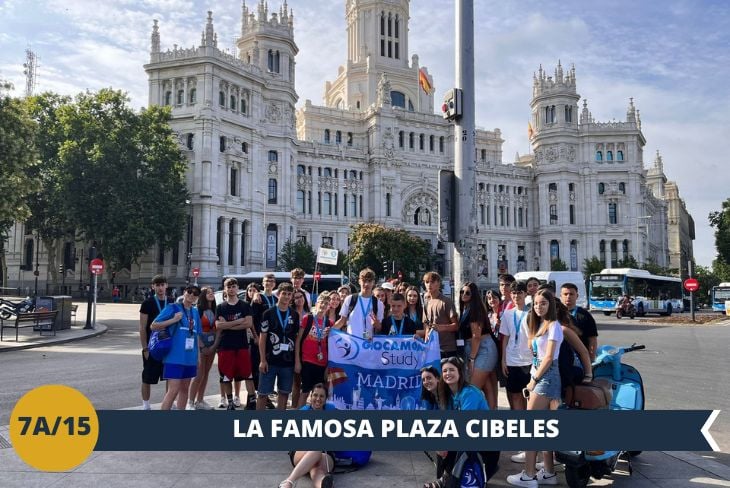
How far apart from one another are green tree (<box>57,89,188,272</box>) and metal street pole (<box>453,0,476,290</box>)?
39551mm

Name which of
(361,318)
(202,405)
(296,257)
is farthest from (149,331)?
(296,257)

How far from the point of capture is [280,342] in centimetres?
773

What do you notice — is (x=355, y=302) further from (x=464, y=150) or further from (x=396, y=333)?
(x=464, y=150)

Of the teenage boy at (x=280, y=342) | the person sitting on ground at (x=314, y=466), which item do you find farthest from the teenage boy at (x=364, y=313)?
the person sitting on ground at (x=314, y=466)

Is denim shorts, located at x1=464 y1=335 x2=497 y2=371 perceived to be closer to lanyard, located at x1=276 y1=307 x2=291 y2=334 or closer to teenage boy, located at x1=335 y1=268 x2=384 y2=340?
teenage boy, located at x1=335 y1=268 x2=384 y2=340

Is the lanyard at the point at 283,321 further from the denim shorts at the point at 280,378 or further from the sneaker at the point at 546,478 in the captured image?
the sneaker at the point at 546,478

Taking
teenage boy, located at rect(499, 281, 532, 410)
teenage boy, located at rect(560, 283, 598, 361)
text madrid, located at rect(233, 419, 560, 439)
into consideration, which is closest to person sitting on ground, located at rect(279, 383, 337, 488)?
text madrid, located at rect(233, 419, 560, 439)

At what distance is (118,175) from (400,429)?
4509 cm

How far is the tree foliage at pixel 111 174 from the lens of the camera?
4378 cm

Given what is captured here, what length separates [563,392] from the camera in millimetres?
5703

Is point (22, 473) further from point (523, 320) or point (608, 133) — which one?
point (608, 133)

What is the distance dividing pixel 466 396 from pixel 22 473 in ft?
15.7

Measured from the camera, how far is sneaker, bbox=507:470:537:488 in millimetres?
5520

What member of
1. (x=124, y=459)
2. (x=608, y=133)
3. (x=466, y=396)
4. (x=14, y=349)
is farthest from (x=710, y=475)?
(x=608, y=133)
